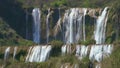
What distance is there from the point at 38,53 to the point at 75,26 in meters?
31.1

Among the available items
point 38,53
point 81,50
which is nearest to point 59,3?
point 38,53

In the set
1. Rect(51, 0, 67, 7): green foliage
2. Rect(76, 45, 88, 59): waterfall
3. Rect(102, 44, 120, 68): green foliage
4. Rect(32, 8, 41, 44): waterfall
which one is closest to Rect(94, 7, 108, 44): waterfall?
Rect(32, 8, 41, 44): waterfall

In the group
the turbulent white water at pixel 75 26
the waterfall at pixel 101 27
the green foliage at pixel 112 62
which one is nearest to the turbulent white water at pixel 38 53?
the waterfall at pixel 101 27

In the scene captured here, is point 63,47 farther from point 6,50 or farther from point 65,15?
point 65,15

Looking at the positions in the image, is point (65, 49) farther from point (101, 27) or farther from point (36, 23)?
point (36, 23)

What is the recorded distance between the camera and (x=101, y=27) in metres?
126

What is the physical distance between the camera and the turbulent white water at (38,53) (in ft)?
332

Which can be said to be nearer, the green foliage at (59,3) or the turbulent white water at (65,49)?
the turbulent white water at (65,49)

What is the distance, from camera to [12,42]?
5054 inches

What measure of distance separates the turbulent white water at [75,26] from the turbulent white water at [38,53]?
28.6 metres

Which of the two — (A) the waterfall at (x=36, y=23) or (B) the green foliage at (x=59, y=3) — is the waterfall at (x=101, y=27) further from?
(B) the green foliage at (x=59, y=3)

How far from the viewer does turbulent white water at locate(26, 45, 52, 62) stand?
332 feet

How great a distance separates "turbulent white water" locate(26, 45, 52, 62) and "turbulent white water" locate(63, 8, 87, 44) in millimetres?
28587

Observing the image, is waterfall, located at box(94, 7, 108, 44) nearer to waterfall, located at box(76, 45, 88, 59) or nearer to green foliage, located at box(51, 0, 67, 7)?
green foliage, located at box(51, 0, 67, 7)
